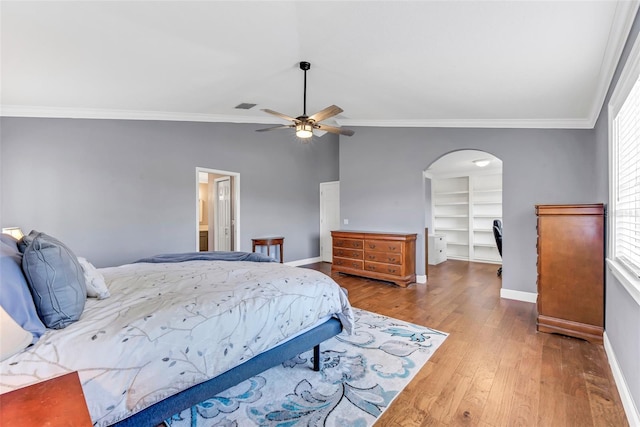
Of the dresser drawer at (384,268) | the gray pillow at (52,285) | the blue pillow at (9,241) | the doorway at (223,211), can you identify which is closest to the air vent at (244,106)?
the doorway at (223,211)

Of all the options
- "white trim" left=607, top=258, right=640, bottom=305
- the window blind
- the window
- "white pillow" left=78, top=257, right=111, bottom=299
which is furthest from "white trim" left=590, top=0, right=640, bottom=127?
→ "white pillow" left=78, top=257, right=111, bottom=299

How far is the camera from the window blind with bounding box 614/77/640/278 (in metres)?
1.75

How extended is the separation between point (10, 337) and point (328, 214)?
20.2ft

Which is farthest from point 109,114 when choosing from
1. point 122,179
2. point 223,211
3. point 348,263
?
point 348,263

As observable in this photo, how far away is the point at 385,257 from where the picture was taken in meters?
4.78

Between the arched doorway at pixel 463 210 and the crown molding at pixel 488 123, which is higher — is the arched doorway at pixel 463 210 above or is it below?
below

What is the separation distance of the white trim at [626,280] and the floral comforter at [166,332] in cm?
174

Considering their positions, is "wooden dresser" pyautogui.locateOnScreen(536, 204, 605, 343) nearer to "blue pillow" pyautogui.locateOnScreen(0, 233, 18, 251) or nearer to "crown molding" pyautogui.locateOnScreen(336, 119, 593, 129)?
"crown molding" pyautogui.locateOnScreen(336, 119, 593, 129)

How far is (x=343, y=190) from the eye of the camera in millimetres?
5840

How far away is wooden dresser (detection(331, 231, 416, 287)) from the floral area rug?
1.92 m

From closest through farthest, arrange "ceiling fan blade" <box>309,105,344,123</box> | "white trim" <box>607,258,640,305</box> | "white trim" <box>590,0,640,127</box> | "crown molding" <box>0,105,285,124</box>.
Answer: "white trim" <box>607,258,640,305</box>
"white trim" <box>590,0,640,127</box>
"ceiling fan blade" <box>309,105,344,123</box>
"crown molding" <box>0,105,285,124</box>

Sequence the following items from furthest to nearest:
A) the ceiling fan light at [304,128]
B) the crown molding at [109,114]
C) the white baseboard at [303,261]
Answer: the white baseboard at [303,261]
the crown molding at [109,114]
the ceiling fan light at [304,128]

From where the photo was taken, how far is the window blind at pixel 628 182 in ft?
5.74

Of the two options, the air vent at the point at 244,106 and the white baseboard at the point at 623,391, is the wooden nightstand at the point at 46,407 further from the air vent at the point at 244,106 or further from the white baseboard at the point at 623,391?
the air vent at the point at 244,106
